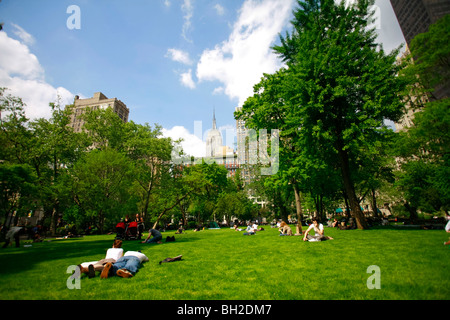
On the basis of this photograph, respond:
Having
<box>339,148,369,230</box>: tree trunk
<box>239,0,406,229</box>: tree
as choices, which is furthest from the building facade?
<box>339,148,369,230</box>: tree trunk

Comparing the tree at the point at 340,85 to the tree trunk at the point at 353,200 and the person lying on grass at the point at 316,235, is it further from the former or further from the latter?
the person lying on grass at the point at 316,235

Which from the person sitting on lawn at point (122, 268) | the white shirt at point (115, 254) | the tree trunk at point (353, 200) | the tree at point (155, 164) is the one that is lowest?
the person sitting on lawn at point (122, 268)

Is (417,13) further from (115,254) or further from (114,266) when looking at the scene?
(114,266)

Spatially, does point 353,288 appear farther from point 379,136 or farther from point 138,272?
point 379,136

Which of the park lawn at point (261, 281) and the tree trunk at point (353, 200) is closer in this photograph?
the park lawn at point (261, 281)

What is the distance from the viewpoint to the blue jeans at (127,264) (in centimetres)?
606

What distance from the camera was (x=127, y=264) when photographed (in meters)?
6.23

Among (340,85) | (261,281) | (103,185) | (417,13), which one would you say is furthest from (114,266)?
(417,13)

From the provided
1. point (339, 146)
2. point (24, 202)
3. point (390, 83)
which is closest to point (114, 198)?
point (24, 202)

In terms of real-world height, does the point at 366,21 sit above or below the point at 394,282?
above

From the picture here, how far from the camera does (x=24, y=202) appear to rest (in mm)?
21688

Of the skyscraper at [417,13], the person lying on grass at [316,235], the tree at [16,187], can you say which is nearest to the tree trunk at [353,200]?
the person lying on grass at [316,235]
